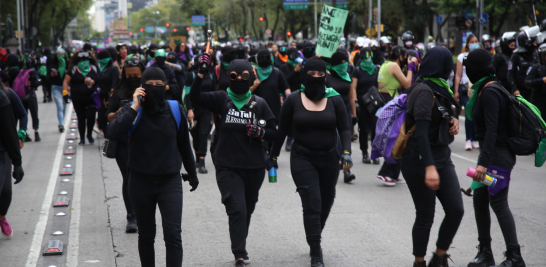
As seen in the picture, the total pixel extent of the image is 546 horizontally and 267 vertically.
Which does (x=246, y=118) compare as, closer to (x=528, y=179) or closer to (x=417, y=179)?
(x=417, y=179)

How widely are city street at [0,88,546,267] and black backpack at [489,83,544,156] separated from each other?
1.06 meters

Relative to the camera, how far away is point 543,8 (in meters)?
31.0

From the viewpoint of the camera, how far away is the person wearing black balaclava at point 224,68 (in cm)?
862

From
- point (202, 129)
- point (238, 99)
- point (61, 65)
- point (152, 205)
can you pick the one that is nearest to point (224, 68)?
point (202, 129)

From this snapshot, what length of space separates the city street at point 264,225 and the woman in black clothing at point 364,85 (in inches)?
27.5

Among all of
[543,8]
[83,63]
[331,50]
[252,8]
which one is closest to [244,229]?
[331,50]

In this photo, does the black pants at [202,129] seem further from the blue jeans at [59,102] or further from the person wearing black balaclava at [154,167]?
the blue jeans at [59,102]

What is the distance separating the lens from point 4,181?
5781 millimetres

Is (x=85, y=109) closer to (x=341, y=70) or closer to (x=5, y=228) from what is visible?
(x=341, y=70)

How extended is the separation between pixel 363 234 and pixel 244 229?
161 centimetres

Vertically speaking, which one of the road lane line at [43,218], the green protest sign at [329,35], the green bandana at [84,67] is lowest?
the road lane line at [43,218]

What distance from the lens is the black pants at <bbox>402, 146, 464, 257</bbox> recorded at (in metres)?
4.74

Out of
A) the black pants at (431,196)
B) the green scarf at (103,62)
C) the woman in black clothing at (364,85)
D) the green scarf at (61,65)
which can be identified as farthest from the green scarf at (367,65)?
the green scarf at (61,65)

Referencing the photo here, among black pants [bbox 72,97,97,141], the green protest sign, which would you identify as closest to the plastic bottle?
the green protest sign
